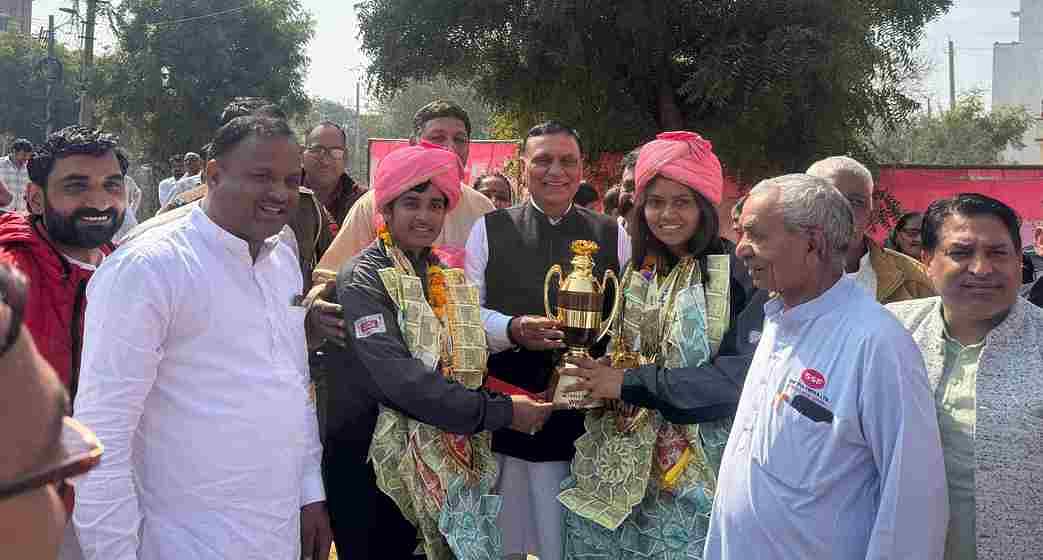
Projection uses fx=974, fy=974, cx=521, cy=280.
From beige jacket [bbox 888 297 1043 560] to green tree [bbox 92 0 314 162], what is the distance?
101ft

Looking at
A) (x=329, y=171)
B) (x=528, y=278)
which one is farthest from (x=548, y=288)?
(x=329, y=171)

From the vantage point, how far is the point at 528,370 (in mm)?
3996

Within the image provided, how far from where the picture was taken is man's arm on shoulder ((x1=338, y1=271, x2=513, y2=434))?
336 centimetres

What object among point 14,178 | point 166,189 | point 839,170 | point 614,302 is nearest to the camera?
point 614,302

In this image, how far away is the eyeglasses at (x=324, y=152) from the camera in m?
5.88

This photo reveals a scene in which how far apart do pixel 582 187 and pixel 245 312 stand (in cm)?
540

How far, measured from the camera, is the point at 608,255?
4.09m

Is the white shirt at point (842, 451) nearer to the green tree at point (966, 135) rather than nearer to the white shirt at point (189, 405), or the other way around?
the white shirt at point (189, 405)

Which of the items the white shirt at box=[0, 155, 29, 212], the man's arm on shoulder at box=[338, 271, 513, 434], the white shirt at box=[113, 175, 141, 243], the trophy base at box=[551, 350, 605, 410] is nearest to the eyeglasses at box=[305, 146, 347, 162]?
the white shirt at box=[113, 175, 141, 243]

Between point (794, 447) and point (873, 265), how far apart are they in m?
2.01

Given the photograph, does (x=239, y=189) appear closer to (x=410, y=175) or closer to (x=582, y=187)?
(x=410, y=175)

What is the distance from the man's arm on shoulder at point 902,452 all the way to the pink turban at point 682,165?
1.19 metres

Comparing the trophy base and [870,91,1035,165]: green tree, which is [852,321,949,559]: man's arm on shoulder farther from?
[870,91,1035,165]: green tree

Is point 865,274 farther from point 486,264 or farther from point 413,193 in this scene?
point 413,193
